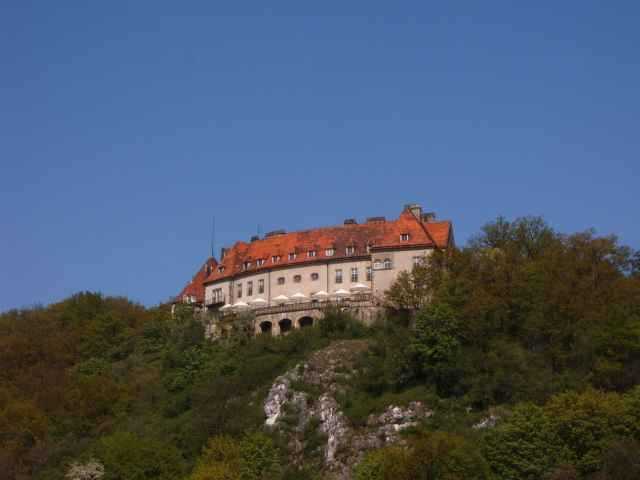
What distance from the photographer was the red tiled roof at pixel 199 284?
4186 inches

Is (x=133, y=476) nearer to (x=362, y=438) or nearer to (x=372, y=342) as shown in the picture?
(x=362, y=438)

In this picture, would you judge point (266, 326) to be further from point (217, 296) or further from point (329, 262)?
point (217, 296)

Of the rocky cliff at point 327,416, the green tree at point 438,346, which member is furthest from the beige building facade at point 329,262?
the green tree at point 438,346

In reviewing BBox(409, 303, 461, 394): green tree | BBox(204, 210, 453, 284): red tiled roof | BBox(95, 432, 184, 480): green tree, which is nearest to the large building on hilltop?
BBox(204, 210, 453, 284): red tiled roof

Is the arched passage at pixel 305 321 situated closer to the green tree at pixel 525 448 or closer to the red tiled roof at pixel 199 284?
the red tiled roof at pixel 199 284

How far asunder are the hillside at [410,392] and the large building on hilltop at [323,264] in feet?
13.1

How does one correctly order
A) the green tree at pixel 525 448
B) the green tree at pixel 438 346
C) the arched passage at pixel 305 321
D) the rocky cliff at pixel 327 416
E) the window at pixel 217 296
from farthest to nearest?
the window at pixel 217 296, the arched passage at pixel 305 321, the green tree at pixel 438 346, the rocky cliff at pixel 327 416, the green tree at pixel 525 448

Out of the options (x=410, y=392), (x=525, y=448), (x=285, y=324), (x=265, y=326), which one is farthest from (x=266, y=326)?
(x=525, y=448)

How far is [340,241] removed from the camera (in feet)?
309

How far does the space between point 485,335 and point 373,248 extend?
57.7ft

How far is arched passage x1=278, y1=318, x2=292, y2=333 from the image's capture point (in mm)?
90375

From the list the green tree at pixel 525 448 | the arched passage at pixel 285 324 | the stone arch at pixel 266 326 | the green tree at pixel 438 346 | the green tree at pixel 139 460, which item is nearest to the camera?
the green tree at pixel 525 448

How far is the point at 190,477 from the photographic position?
68.2 meters

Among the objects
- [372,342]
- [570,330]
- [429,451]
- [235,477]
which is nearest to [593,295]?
[570,330]
